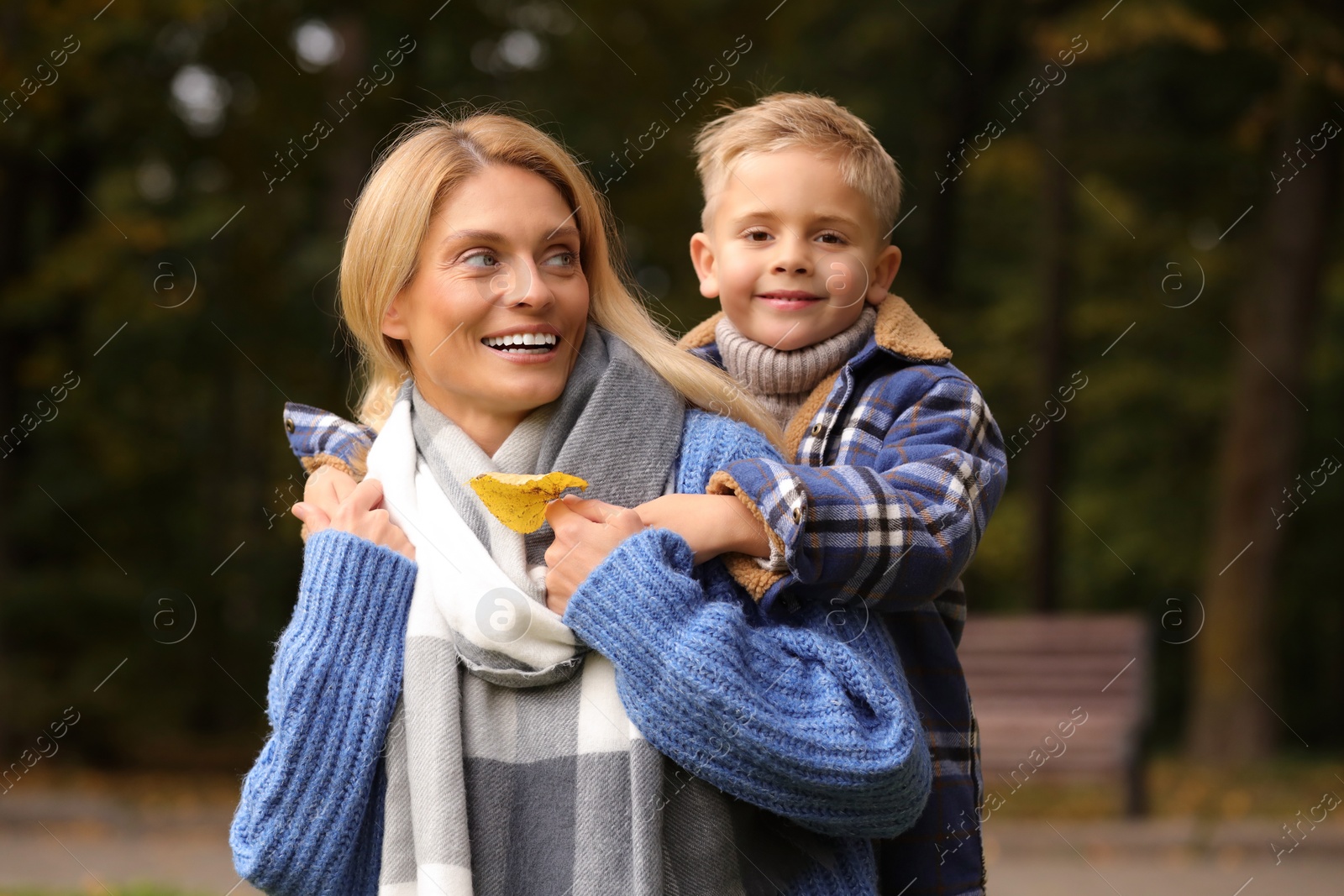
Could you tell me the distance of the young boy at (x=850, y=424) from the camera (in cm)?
215

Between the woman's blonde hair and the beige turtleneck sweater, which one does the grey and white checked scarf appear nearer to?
the woman's blonde hair

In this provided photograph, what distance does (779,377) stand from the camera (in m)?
2.63

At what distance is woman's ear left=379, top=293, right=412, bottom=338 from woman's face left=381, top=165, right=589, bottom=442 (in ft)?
0.21

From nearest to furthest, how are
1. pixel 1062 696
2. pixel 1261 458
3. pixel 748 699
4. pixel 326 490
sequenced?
pixel 748 699
pixel 326 490
pixel 1062 696
pixel 1261 458

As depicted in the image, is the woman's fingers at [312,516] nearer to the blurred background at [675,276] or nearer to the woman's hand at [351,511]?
the woman's hand at [351,511]

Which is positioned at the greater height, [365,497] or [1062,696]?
[1062,696]

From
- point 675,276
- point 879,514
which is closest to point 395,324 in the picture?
point 879,514

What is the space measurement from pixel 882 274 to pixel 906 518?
2.37 ft

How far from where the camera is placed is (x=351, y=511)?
7.50 feet

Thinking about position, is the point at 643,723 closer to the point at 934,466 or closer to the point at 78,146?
the point at 934,466

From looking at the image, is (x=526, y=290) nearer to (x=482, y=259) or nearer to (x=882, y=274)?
(x=482, y=259)

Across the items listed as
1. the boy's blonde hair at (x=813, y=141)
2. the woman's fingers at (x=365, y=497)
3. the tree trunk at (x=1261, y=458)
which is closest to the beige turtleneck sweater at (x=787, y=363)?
the boy's blonde hair at (x=813, y=141)

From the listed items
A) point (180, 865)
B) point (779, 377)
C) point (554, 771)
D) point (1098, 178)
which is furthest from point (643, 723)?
point (1098, 178)

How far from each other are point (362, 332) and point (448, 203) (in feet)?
1.04
